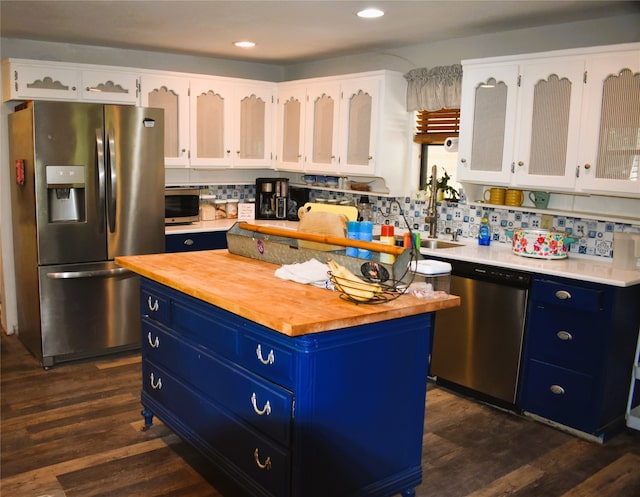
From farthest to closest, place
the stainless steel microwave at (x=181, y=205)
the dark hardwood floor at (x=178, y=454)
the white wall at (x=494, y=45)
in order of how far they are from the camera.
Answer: the stainless steel microwave at (x=181, y=205) → the white wall at (x=494, y=45) → the dark hardwood floor at (x=178, y=454)

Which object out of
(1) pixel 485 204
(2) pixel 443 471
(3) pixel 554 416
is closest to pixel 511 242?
(1) pixel 485 204

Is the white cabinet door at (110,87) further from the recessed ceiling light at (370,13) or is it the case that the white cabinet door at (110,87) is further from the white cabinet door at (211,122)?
the recessed ceiling light at (370,13)

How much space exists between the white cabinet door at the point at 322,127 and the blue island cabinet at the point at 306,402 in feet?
8.42

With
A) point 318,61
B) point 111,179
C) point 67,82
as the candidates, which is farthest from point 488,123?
point 67,82

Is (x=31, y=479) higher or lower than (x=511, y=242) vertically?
lower

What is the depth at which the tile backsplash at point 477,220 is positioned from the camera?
3848 millimetres

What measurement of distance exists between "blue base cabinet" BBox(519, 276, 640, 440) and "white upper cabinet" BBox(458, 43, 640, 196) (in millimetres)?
625

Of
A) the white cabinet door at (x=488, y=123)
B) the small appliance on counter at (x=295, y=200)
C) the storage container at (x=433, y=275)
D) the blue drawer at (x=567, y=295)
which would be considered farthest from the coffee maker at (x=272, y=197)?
the storage container at (x=433, y=275)

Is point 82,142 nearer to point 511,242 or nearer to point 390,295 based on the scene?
point 390,295

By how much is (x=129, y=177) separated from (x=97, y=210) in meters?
Result: 0.32

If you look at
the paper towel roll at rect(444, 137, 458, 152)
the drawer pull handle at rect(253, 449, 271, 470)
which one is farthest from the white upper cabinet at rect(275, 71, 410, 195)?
the drawer pull handle at rect(253, 449, 271, 470)

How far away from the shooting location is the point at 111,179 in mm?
4336

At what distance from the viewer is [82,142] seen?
422 centimetres

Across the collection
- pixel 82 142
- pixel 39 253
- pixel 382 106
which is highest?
pixel 382 106
